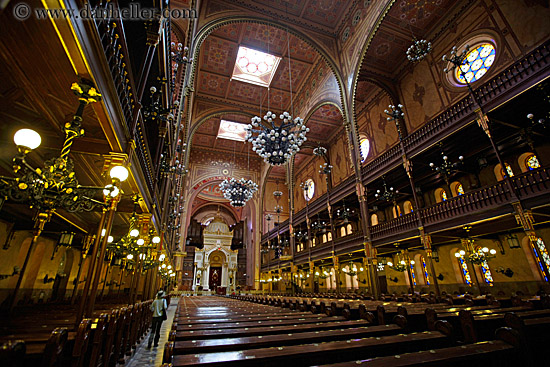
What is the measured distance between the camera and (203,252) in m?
29.0

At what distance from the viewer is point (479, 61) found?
11.2 metres

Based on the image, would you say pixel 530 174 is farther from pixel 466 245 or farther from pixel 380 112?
pixel 380 112

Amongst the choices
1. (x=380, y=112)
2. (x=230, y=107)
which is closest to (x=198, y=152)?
(x=230, y=107)

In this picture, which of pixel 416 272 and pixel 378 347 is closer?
pixel 378 347

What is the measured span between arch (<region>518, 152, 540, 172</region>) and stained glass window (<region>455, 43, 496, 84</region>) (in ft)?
13.0

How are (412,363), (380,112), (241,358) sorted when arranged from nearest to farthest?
(412,363)
(241,358)
(380,112)

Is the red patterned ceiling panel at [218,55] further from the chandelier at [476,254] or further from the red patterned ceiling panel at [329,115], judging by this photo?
the chandelier at [476,254]

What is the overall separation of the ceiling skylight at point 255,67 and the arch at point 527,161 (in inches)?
561

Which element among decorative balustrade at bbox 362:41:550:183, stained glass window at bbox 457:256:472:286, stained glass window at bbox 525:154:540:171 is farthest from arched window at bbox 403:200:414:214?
stained glass window at bbox 525:154:540:171

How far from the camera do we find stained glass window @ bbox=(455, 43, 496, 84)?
10.8m

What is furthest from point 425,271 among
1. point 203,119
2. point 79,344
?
point 203,119

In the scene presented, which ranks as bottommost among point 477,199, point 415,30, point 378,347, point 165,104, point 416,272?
point 378,347

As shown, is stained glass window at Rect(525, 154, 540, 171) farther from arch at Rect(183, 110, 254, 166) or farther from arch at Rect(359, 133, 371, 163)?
arch at Rect(183, 110, 254, 166)

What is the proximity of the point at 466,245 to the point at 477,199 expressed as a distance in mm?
4424
